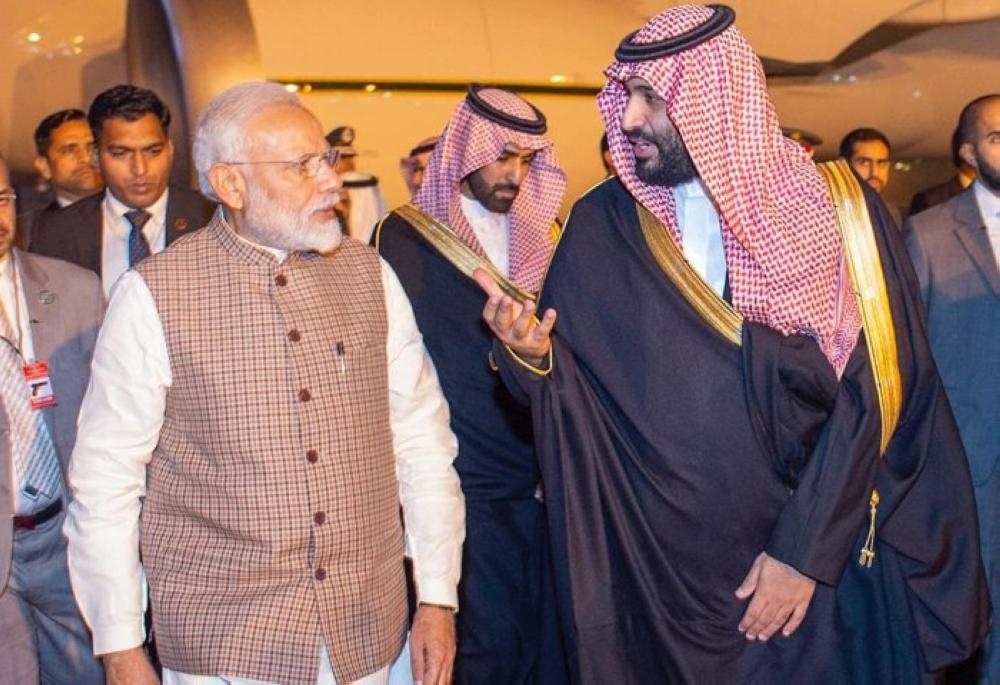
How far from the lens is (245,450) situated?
234cm

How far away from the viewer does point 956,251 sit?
159 inches

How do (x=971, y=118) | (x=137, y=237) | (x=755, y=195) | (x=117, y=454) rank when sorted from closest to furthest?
(x=117, y=454) < (x=755, y=195) < (x=137, y=237) < (x=971, y=118)

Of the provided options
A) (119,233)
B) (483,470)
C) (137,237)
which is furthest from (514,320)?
(119,233)

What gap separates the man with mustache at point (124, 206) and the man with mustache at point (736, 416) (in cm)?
178

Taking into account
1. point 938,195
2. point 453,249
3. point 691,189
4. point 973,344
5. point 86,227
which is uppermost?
point 691,189

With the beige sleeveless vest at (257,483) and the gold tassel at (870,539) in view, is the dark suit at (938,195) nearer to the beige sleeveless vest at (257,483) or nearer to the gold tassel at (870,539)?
the gold tassel at (870,539)

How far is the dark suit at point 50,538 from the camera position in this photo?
9.36 feet

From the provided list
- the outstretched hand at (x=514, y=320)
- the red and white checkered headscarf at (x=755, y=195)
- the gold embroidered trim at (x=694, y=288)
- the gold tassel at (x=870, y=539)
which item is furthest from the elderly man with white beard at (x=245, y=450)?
the gold tassel at (x=870, y=539)

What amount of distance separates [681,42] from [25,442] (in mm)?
1540

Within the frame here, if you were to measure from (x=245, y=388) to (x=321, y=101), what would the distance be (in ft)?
15.9

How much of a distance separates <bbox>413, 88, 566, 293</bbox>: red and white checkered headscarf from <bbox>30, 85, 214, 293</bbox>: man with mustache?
70 cm

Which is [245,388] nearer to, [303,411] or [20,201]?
[303,411]

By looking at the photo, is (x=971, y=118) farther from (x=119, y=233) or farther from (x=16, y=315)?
(x=16, y=315)

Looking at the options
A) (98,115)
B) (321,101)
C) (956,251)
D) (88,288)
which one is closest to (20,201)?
(321,101)
